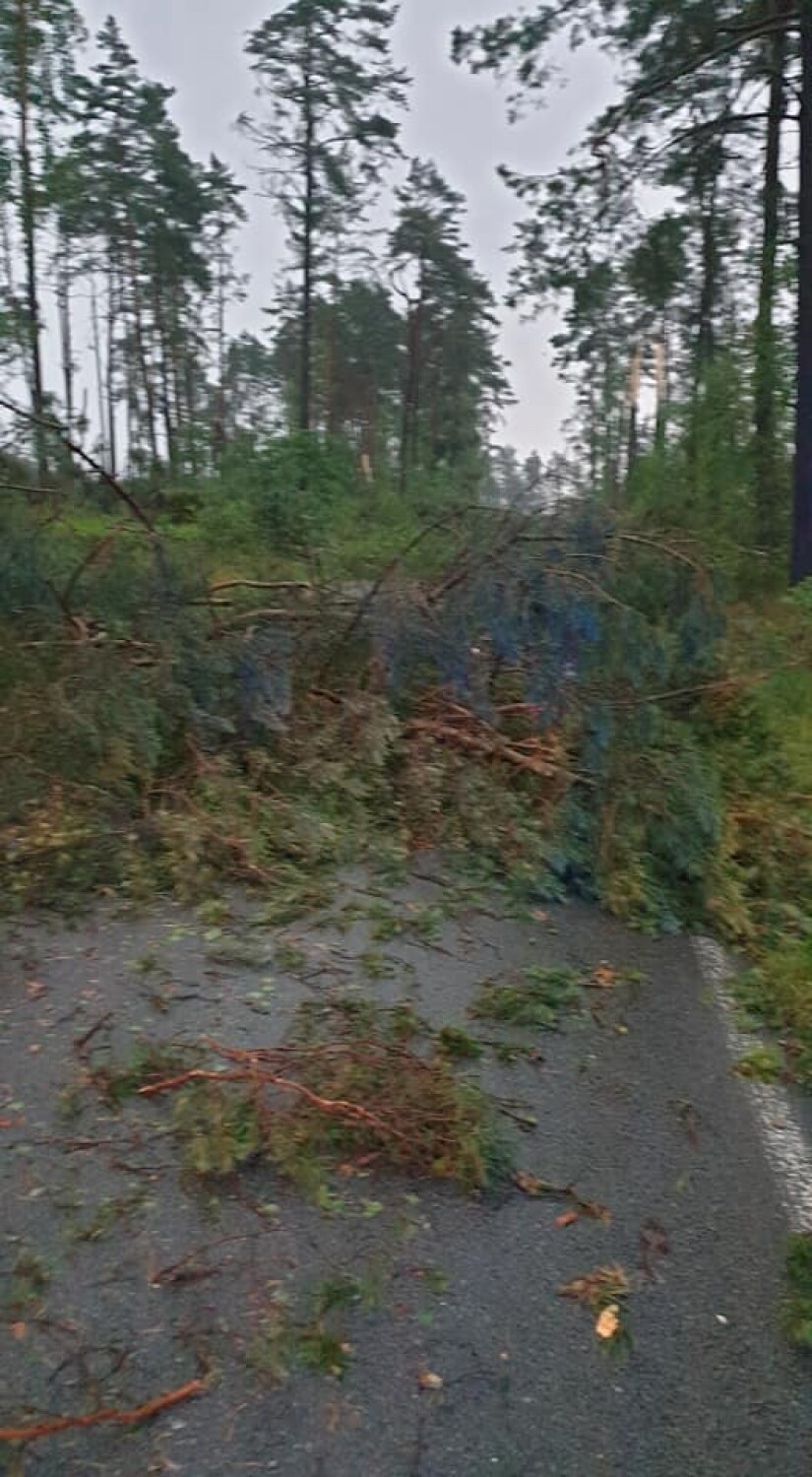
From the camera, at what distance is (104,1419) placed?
8.23ft

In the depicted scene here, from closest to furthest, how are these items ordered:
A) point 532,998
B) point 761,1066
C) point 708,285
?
point 761,1066 < point 532,998 < point 708,285

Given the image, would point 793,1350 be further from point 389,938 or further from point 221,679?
point 221,679

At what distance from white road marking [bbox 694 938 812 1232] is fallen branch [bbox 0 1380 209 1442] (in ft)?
5.62

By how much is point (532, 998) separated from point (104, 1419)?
7.89 feet

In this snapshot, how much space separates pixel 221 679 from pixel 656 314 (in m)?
14.3

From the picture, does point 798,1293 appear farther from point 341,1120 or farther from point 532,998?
point 532,998

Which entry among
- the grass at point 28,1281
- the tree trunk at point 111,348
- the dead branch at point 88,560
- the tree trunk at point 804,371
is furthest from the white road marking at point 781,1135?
the tree trunk at point 111,348

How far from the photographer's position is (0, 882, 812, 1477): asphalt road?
254 centimetres

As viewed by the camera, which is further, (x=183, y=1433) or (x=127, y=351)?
(x=127, y=351)

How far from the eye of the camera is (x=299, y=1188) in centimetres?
331

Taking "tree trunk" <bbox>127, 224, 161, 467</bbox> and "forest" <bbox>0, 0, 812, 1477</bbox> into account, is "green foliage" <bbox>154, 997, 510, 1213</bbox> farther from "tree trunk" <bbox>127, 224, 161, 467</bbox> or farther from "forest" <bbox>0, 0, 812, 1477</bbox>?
"tree trunk" <bbox>127, 224, 161, 467</bbox>

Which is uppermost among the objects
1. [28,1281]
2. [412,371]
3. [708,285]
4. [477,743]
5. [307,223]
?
[307,223]

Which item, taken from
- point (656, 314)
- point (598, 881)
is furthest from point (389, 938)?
point (656, 314)

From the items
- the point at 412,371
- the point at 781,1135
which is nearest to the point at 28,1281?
the point at 781,1135
